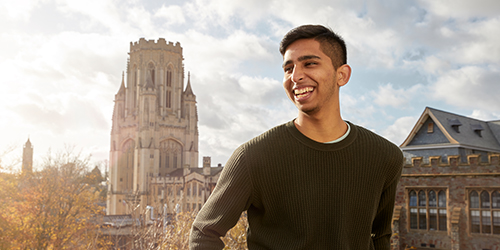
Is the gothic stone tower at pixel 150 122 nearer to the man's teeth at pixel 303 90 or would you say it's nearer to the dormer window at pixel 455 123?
the dormer window at pixel 455 123

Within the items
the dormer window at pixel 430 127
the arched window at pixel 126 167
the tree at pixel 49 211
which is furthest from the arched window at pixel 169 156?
the dormer window at pixel 430 127

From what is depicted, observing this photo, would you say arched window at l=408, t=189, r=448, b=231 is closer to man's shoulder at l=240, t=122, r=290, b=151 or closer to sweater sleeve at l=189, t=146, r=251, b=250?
man's shoulder at l=240, t=122, r=290, b=151

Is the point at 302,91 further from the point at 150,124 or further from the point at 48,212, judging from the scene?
the point at 150,124

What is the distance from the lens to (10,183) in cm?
2494

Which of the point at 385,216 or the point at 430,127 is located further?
the point at 430,127

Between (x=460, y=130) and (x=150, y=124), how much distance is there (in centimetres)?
4392

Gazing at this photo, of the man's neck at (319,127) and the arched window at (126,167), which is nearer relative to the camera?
the man's neck at (319,127)

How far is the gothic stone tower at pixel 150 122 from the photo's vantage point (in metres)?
56.7

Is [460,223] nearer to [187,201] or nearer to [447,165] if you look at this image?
[447,165]

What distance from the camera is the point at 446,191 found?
18.8 meters

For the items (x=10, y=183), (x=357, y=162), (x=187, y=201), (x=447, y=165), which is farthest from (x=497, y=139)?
(x=187, y=201)

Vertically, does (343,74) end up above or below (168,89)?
below

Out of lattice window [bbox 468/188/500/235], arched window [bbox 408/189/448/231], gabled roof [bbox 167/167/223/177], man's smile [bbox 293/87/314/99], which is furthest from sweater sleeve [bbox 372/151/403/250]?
gabled roof [bbox 167/167/223/177]

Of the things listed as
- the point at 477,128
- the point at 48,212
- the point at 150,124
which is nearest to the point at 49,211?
the point at 48,212
